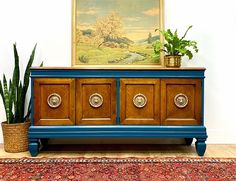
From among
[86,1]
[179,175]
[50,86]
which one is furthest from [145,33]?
[179,175]

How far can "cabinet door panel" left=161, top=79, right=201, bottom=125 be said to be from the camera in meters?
1.94

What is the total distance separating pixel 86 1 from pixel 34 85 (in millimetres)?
823

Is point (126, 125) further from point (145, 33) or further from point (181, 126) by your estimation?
point (145, 33)

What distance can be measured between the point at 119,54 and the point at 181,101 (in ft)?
2.12

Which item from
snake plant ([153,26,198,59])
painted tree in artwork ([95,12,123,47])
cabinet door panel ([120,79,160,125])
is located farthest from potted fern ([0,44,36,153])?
snake plant ([153,26,198,59])

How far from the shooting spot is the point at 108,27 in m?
2.27

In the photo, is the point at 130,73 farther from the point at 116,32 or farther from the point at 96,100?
the point at 116,32

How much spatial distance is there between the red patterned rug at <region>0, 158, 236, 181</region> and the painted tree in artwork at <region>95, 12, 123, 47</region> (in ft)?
3.19

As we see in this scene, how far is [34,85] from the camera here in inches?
75.5

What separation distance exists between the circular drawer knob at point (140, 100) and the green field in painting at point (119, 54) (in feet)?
1.39

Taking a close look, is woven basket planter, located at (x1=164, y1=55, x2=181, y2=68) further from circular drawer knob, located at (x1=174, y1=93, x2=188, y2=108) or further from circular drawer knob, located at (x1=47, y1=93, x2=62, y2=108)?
circular drawer knob, located at (x1=47, y1=93, x2=62, y2=108)

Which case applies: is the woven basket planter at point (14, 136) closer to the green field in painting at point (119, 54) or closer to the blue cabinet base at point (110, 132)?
the blue cabinet base at point (110, 132)

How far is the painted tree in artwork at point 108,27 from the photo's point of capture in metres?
2.27

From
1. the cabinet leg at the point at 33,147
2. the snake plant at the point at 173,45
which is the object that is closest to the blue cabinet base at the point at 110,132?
the cabinet leg at the point at 33,147
